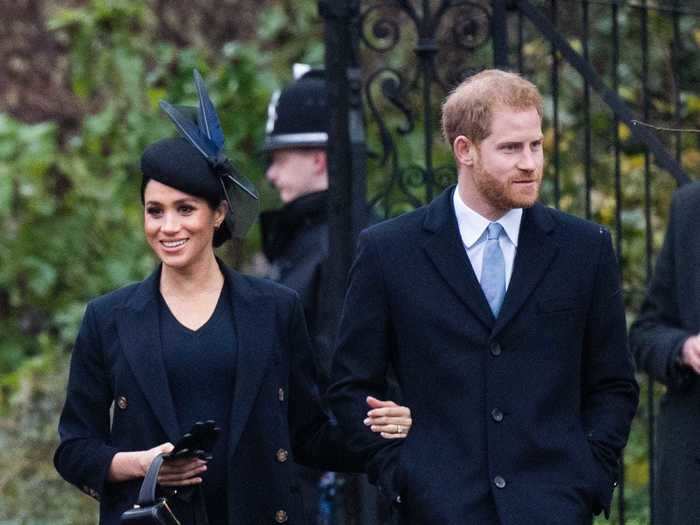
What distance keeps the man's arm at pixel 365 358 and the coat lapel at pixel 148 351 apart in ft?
1.50

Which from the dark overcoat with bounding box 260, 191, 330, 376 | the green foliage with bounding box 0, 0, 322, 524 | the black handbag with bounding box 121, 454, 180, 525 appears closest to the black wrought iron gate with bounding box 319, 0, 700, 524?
the dark overcoat with bounding box 260, 191, 330, 376

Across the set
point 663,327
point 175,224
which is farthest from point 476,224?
point 663,327

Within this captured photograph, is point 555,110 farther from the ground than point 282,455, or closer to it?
farther from the ground

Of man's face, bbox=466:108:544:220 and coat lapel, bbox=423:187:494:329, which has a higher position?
man's face, bbox=466:108:544:220

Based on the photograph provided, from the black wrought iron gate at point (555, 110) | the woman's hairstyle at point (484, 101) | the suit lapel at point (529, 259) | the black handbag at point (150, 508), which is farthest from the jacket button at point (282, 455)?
the black wrought iron gate at point (555, 110)

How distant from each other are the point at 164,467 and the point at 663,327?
1.79m

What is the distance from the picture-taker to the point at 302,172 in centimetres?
695

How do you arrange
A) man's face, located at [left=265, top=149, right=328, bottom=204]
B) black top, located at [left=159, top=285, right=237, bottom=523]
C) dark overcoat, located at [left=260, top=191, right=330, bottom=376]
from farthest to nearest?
man's face, located at [left=265, top=149, right=328, bottom=204] → dark overcoat, located at [left=260, top=191, right=330, bottom=376] → black top, located at [left=159, top=285, right=237, bottom=523]

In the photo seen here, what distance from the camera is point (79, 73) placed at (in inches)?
423

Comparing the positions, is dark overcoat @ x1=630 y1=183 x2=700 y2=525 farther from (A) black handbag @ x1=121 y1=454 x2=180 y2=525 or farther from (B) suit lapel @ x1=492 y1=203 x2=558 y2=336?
(A) black handbag @ x1=121 y1=454 x2=180 y2=525

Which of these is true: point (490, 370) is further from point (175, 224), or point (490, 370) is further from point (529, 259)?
point (175, 224)

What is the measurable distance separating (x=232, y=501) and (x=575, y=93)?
17.8 feet

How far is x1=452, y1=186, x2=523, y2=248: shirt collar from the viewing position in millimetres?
4699

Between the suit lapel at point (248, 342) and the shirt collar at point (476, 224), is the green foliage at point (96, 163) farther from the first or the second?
the shirt collar at point (476, 224)
